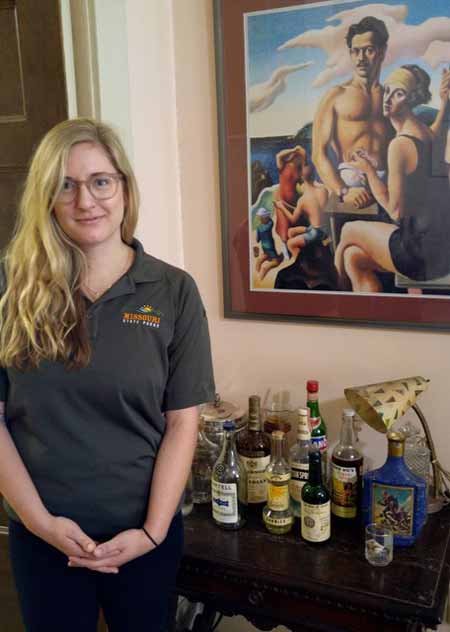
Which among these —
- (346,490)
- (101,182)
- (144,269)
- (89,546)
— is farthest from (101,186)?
(346,490)

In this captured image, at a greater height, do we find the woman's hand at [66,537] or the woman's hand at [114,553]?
the woman's hand at [66,537]

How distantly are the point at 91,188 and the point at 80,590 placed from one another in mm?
787

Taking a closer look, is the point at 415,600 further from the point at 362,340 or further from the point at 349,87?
the point at 349,87

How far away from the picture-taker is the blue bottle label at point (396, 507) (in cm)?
136

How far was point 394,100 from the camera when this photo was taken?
4.76 feet

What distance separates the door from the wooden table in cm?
99

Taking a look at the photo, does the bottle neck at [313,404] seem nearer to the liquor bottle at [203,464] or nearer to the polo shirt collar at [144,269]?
the liquor bottle at [203,464]

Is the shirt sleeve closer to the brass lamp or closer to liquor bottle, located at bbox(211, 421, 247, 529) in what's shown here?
liquor bottle, located at bbox(211, 421, 247, 529)

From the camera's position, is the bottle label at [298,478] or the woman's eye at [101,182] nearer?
the woman's eye at [101,182]

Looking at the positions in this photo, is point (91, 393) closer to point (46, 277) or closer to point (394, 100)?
point (46, 277)

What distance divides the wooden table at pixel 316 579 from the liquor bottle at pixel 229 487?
0.03m

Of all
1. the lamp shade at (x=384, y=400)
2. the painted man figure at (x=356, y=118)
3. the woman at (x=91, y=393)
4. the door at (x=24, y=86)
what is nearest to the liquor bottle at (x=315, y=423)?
the lamp shade at (x=384, y=400)

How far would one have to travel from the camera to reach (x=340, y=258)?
159cm

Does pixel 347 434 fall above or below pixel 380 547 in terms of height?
above
